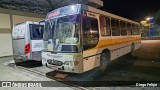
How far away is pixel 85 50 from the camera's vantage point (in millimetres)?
5844

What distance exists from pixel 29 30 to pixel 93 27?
4.33m

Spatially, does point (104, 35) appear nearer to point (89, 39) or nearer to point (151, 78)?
point (89, 39)

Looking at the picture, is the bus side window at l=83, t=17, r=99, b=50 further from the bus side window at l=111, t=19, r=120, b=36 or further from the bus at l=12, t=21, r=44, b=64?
the bus at l=12, t=21, r=44, b=64

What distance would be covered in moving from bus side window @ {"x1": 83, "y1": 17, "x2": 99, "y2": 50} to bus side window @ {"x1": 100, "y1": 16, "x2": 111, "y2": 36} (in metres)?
0.57

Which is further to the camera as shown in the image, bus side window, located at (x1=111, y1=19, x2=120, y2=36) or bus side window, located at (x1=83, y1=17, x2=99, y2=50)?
bus side window, located at (x1=111, y1=19, x2=120, y2=36)

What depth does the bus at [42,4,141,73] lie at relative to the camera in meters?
5.72

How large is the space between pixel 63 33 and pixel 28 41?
3638 mm

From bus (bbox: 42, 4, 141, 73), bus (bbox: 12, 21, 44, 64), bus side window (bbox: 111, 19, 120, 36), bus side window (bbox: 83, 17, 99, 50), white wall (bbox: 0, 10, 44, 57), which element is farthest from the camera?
white wall (bbox: 0, 10, 44, 57)

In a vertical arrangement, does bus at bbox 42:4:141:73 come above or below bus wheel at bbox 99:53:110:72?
above

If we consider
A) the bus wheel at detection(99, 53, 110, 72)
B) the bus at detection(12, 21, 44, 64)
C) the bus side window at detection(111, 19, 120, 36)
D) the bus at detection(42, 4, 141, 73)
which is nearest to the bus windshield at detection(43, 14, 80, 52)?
the bus at detection(42, 4, 141, 73)

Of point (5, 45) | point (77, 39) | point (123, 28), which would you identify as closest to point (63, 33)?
point (77, 39)

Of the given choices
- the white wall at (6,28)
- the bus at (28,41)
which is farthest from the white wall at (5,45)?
the bus at (28,41)

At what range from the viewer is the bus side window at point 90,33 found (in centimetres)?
595

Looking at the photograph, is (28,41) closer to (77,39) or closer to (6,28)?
(77,39)
